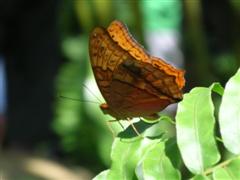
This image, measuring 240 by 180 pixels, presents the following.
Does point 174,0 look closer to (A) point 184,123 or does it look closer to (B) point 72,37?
(B) point 72,37

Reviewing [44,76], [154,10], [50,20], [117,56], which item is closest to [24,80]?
[44,76]

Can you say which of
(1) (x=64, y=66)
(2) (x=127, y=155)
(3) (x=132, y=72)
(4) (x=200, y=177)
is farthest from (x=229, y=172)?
(1) (x=64, y=66)

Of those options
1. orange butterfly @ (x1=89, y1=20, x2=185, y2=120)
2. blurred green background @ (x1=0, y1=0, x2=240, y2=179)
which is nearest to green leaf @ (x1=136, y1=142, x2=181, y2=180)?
orange butterfly @ (x1=89, y1=20, x2=185, y2=120)

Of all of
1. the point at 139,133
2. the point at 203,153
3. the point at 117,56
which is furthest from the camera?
the point at 117,56

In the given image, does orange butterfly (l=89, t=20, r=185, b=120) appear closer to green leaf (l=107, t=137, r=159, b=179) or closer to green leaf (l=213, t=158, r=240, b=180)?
green leaf (l=107, t=137, r=159, b=179)

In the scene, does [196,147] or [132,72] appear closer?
[196,147]

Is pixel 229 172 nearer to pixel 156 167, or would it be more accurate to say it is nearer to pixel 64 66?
pixel 156 167
